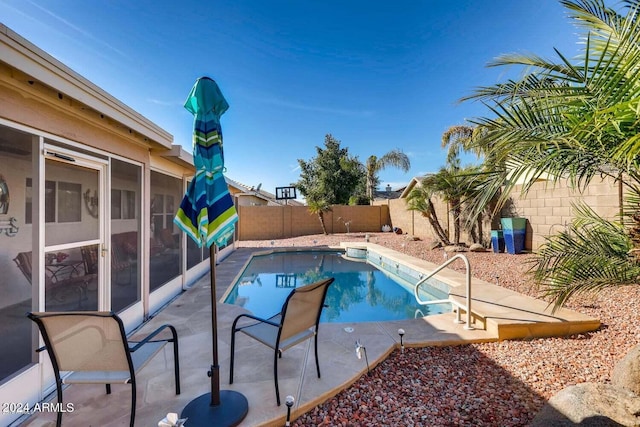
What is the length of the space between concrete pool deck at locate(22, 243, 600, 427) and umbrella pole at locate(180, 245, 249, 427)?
0.11m

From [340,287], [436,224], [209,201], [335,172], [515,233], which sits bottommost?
[340,287]

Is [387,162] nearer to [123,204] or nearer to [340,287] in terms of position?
[340,287]

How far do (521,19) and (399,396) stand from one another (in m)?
7.34

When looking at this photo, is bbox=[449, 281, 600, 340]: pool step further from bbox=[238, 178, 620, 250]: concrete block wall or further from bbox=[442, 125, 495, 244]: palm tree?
bbox=[238, 178, 620, 250]: concrete block wall

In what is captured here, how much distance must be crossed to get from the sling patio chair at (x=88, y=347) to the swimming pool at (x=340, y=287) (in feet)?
13.3

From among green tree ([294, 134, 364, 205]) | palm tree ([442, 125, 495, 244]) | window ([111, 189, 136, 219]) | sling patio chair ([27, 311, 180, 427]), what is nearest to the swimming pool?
palm tree ([442, 125, 495, 244])

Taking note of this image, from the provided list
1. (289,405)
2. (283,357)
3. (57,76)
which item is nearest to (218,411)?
(289,405)

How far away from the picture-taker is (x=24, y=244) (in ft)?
9.18

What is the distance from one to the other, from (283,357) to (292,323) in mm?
1064

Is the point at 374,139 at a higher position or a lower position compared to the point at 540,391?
higher

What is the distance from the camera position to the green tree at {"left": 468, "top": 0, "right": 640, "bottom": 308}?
2.23 meters

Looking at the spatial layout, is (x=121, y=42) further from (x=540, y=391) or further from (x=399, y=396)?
(x=540, y=391)

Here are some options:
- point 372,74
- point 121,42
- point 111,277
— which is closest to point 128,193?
point 111,277

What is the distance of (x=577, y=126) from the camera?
7.03 ft
